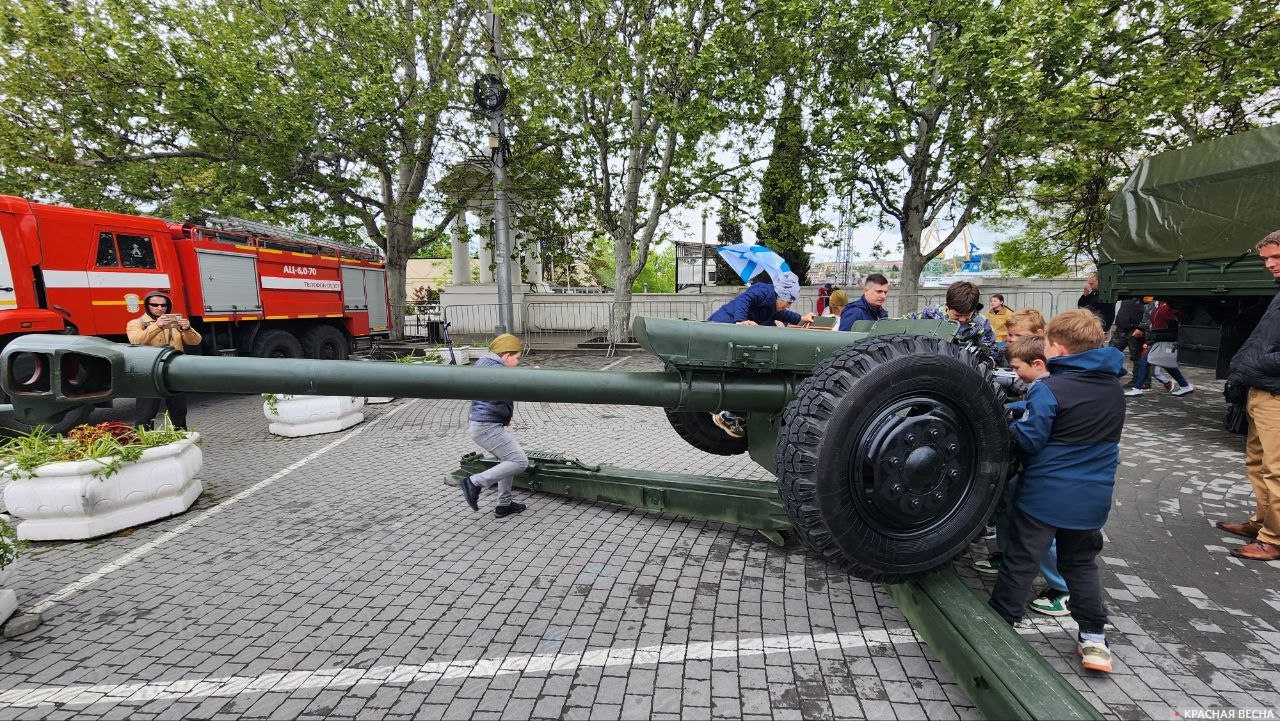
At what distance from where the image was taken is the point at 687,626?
280 centimetres

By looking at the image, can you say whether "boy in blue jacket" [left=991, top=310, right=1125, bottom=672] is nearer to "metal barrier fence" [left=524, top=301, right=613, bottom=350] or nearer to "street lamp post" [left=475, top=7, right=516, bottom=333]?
"street lamp post" [left=475, top=7, right=516, bottom=333]

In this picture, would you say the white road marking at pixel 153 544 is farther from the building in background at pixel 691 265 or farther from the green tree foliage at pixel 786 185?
the building in background at pixel 691 265

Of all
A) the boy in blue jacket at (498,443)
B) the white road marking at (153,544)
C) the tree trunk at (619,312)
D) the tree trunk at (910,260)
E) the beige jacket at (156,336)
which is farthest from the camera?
the tree trunk at (619,312)

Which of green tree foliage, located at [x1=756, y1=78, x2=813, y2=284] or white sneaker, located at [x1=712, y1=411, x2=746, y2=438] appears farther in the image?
green tree foliage, located at [x1=756, y1=78, x2=813, y2=284]

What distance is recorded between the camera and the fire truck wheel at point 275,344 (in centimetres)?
997

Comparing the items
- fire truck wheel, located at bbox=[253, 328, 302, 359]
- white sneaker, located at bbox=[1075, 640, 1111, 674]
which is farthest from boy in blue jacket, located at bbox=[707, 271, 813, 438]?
fire truck wheel, located at bbox=[253, 328, 302, 359]

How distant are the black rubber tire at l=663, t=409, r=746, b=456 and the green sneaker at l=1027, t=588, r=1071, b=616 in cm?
185

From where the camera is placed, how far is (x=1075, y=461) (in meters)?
2.36

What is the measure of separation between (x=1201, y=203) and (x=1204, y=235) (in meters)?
0.38

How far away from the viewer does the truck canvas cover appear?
5616 millimetres

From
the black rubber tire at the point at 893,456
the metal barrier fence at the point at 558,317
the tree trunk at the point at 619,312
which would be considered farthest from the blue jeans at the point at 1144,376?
the tree trunk at the point at 619,312

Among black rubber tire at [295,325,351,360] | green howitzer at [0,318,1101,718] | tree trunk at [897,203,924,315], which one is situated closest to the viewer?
green howitzer at [0,318,1101,718]

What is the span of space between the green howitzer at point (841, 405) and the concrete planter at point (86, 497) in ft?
7.83

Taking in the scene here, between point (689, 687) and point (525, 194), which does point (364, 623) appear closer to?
point (689, 687)
